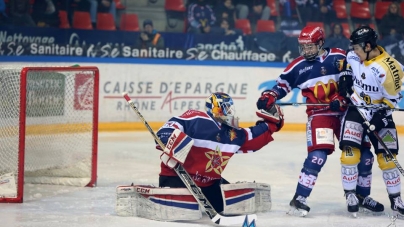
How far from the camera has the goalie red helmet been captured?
4.69 m

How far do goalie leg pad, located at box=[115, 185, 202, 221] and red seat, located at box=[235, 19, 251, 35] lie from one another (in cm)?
501

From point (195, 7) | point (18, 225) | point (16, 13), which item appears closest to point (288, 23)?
point (195, 7)

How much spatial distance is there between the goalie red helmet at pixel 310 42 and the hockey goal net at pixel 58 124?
149 centimetres

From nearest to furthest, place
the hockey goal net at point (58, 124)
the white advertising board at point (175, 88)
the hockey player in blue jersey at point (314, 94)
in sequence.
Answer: the hockey player in blue jersey at point (314, 94) → the hockey goal net at point (58, 124) → the white advertising board at point (175, 88)

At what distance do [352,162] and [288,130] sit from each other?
403cm

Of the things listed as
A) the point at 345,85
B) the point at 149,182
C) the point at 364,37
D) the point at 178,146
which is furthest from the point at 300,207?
the point at 149,182

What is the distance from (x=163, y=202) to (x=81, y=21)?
188 inches

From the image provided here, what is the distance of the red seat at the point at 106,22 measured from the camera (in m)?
8.89

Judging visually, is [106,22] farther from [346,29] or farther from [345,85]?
[345,85]

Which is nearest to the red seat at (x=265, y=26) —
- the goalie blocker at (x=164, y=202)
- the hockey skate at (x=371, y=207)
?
the hockey skate at (x=371, y=207)

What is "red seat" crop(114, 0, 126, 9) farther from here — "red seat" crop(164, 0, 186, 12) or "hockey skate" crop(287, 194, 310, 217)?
"hockey skate" crop(287, 194, 310, 217)

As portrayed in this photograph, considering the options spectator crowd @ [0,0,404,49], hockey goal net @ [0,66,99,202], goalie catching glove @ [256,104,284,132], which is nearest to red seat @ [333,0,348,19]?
spectator crowd @ [0,0,404,49]

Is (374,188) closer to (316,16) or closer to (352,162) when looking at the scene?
(352,162)

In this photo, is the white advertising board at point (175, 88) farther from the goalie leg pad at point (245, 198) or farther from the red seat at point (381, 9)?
the goalie leg pad at point (245, 198)
